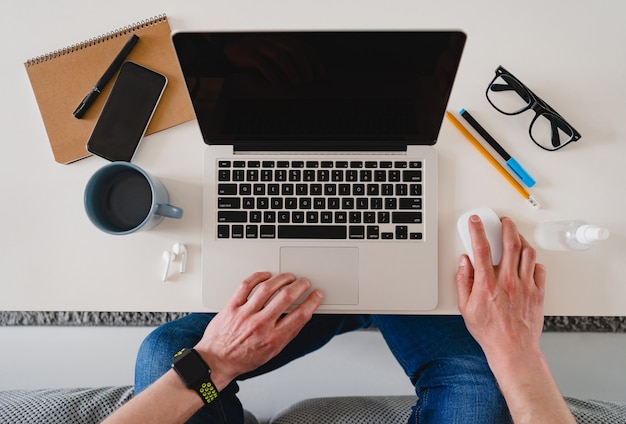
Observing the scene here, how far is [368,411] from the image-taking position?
0.92 meters

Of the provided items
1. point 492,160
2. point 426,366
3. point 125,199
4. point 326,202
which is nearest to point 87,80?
point 125,199

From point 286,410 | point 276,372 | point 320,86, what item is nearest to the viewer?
point 320,86

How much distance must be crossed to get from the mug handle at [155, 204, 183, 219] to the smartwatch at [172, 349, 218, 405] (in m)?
0.22

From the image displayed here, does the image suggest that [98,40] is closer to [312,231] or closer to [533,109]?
[312,231]

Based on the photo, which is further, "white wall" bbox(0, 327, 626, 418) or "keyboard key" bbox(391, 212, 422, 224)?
"white wall" bbox(0, 327, 626, 418)

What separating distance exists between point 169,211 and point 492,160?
0.51 m

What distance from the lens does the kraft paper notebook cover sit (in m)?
0.74

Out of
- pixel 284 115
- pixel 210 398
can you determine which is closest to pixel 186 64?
pixel 284 115

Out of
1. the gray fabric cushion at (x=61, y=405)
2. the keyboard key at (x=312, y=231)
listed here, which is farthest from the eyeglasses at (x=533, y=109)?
the gray fabric cushion at (x=61, y=405)

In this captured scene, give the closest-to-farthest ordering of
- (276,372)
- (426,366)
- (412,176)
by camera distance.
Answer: (412,176) < (426,366) < (276,372)

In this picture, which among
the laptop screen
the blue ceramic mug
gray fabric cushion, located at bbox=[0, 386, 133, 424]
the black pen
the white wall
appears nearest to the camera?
the laptop screen

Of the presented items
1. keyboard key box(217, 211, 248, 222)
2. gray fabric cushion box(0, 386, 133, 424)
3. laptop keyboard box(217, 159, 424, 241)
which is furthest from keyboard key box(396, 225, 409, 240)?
gray fabric cushion box(0, 386, 133, 424)

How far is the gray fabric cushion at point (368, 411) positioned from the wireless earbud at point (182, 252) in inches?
17.1

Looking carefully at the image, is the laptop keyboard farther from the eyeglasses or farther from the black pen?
the black pen
